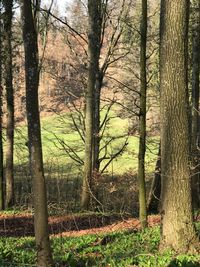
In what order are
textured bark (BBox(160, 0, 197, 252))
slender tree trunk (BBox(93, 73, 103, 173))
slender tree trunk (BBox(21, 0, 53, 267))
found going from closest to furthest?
slender tree trunk (BBox(21, 0, 53, 267)), textured bark (BBox(160, 0, 197, 252)), slender tree trunk (BBox(93, 73, 103, 173))

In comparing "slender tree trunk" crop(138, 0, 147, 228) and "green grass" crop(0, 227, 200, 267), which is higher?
"slender tree trunk" crop(138, 0, 147, 228)

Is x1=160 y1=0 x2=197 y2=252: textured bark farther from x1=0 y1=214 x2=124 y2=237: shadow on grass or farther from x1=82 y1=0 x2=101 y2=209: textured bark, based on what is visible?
x1=82 y1=0 x2=101 y2=209: textured bark

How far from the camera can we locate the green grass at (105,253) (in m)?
7.02

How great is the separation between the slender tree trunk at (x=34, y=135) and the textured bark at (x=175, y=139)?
6.76 ft

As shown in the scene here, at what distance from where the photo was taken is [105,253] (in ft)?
27.5

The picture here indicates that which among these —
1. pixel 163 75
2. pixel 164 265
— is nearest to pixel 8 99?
pixel 163 75

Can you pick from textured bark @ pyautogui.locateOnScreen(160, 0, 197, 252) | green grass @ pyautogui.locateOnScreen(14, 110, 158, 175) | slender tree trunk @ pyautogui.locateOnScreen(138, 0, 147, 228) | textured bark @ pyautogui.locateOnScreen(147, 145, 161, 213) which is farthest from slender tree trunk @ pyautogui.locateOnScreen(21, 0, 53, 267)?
textured bark @ pyautogui.locateOnScreen(147, 145, 161, 213)

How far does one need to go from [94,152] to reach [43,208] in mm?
10673

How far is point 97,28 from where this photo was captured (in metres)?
17.4

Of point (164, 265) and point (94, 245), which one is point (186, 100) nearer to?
point (164, 265)

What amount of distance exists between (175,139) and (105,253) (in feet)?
8.39

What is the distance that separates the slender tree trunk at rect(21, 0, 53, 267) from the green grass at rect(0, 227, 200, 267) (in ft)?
1.38

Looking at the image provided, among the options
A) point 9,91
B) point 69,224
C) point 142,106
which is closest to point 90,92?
point 9,91

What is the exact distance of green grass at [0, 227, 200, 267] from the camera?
7020 mm
